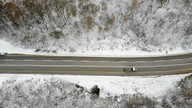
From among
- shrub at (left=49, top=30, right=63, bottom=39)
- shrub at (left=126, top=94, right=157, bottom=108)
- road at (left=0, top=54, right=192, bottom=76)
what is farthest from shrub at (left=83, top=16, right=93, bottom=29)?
shrub at (left=126, top=94, right=157, bottom=108)

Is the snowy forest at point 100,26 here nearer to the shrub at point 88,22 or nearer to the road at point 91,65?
the shrub at point 88,22

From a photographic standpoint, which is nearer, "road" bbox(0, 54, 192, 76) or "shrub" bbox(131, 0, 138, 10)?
"road" bbox(0, 54, 192, 76)

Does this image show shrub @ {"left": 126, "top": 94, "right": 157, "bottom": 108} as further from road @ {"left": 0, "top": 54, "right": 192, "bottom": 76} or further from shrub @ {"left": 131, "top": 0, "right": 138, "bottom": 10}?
shrub @ {"left": 131, "top": 0, "right": 138, "bottom": 10}

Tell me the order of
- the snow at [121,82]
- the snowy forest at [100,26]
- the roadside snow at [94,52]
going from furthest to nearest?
the snowy forest at [100,26], the roadside snow at [94,52], the snow at [121,82]

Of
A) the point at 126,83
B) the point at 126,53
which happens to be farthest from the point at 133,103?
the point at 126,53

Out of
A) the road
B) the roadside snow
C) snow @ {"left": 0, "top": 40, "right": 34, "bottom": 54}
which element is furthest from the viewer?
snow @ {"left": 0, "top": 40, "right": 34, "bottom": 54}

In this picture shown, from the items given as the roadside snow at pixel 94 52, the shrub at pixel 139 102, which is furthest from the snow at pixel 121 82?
the roadside snow at pixel 94 52

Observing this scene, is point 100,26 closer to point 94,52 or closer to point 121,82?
point 94,52

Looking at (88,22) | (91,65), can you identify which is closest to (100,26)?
(88,22)
